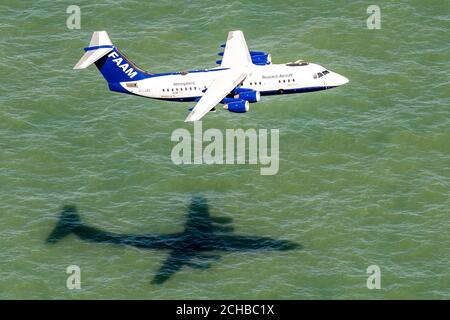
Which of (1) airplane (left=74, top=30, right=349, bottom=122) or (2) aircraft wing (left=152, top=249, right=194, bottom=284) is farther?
(1) airplane (left=74, top=30, right=349, bottom=122)

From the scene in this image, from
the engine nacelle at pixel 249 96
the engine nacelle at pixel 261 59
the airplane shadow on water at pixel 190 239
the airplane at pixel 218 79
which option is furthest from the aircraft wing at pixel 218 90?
the airplane shadow on water at pixel 190 239

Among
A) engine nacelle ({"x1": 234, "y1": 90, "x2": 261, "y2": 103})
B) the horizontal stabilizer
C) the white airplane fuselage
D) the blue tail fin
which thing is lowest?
engine nacelle ({"x1": 234, "y1": 90, "x2": 261, "y2": 103})

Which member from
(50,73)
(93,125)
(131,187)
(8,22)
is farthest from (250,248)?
(8,22)

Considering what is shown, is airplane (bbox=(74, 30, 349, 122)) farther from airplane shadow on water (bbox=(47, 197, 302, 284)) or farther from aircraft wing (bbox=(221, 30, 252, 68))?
airplane shadow on water (bbox=(47, 197, 302, 284))

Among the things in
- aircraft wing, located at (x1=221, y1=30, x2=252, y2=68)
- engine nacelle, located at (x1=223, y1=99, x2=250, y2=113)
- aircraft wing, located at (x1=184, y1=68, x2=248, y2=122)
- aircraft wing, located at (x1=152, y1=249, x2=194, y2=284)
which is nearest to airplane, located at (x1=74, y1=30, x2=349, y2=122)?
aircraft wing, located at (x1=184, y1=68, x2=248, y2=122)

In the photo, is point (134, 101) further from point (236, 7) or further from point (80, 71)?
point (236, 7)

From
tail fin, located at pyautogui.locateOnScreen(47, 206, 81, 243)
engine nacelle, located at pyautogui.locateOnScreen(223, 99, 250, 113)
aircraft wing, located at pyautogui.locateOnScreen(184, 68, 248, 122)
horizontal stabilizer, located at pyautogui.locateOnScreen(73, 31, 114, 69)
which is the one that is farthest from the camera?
tail fin, located at pyautogui.locateOnScreen(47, 206, 81, 243)

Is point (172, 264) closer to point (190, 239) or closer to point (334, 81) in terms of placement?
point (190, 239)

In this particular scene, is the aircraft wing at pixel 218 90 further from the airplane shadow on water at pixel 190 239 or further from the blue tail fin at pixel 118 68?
the airplane shadow on water at pixel 190 239

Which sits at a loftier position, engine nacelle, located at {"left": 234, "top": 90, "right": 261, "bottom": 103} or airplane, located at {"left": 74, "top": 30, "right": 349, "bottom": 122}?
airplane, located at {"left": 74, "top": 30, "right": 349, "bottom": 122}
